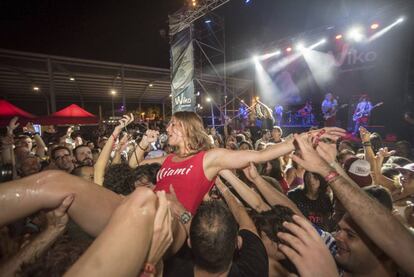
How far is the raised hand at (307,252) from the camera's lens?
1.05 metres

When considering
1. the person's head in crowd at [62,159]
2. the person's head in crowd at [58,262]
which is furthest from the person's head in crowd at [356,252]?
the person's head in crowd at [62,159]

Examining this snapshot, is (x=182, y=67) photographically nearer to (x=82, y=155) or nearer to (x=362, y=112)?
(x=82, y=155)

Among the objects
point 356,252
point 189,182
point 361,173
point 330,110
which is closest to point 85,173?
point 189,182

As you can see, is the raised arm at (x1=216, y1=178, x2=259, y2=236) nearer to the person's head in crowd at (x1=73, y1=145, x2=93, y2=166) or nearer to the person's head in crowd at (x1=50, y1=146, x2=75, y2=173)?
the person's head in crowd at (x1=50, y1=146, x2=75, y2=173)

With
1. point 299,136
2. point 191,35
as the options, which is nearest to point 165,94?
point 191,35

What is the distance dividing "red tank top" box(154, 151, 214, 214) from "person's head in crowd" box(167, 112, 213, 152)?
1.09 feet

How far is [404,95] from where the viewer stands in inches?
491

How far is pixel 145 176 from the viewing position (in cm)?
283

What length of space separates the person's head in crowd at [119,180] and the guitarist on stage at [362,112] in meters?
13.9

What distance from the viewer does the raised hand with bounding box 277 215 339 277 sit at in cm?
105

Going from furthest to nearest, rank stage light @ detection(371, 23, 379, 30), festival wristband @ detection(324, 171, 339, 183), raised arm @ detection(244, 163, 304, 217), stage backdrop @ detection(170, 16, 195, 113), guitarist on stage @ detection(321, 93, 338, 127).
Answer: guitarist on stage @ detection(321, 93, 338, 127) → stage light @ detection(371, 23, 379, 30) → stage backdrop @ detection(170, 16, 195, 113) → raised arm @ detection(244, 163, 304, 217) → festival wristband @ detection(324, 171, 339, 183)

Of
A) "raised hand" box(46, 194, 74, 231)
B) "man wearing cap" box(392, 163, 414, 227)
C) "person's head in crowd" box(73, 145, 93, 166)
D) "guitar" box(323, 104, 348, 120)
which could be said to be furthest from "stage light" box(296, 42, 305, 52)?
"raised hand" box(46, 194, 74, 231)

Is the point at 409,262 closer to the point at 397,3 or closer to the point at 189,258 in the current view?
the point at 189,258

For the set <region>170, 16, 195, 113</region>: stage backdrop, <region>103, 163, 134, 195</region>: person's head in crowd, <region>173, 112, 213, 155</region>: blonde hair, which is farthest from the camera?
<region>170, 16, 195, 113</region>: stage backdrop
